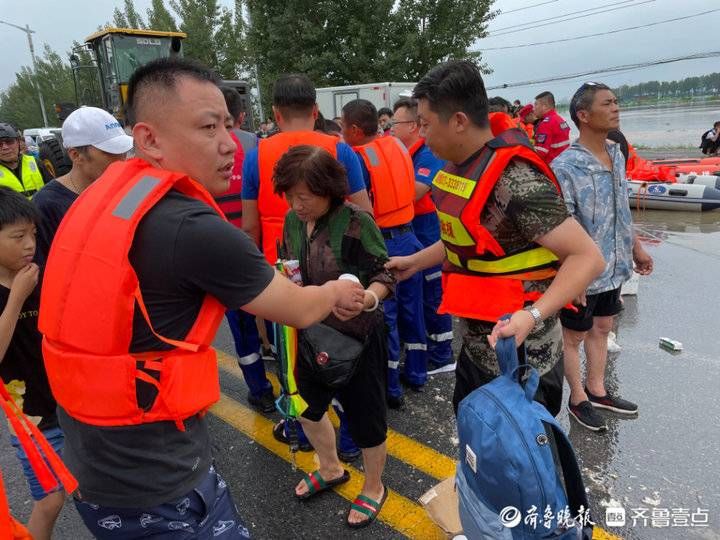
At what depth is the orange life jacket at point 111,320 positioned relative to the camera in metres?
1.21

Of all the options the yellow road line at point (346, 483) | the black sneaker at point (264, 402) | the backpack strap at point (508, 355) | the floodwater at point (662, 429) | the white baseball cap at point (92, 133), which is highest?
the white baseball cap at point (92, 133)

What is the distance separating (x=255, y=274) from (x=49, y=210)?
1660mm

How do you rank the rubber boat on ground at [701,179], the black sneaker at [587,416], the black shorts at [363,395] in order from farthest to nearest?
the rubber boat on ground at [701,179]
the black sneaker at [587,416]
the black shorts at [363,395]

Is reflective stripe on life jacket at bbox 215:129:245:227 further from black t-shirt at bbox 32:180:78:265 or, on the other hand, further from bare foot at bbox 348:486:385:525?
bare foot at bbox 348:486:385:525

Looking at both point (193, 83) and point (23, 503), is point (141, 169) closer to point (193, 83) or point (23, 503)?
point (193, 83)

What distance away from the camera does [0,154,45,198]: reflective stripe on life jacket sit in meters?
4.99

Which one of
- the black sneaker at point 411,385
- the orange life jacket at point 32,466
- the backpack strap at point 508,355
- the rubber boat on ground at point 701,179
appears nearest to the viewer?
the orange life jacket at point 32,466

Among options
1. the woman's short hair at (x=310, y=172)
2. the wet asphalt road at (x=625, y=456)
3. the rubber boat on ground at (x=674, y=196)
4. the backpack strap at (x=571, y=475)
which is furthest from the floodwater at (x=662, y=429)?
the rubber boat on ground at (x=674, y=196)

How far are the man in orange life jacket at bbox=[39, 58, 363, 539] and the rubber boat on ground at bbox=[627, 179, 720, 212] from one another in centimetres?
956

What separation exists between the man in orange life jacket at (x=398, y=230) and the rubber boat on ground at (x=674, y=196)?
284 inches

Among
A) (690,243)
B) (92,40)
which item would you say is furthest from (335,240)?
(92,40)

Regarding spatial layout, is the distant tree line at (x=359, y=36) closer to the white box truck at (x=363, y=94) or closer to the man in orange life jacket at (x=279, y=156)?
the white box truck at (x=363, y=94)

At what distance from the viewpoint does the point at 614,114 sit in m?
3.05

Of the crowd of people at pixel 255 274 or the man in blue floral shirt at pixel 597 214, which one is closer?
the crowd of people at pixel 255 274
